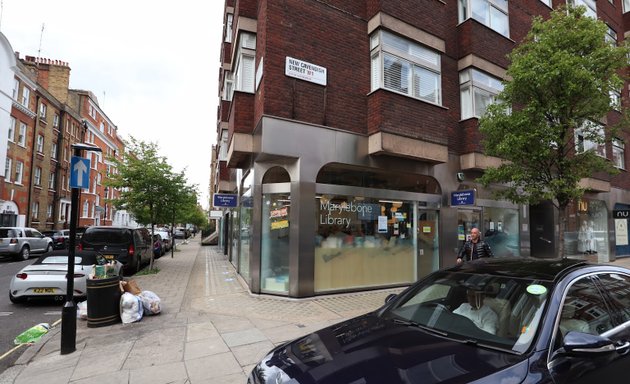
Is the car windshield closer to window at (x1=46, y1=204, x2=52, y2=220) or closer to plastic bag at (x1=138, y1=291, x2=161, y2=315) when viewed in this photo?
plastic bag at (x1=138, y1=291, x2=161, y2=315)

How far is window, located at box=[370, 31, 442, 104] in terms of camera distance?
9656mm

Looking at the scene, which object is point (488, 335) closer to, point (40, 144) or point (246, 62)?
point (246, 62)

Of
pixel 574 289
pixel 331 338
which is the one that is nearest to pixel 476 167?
pixel 574 289

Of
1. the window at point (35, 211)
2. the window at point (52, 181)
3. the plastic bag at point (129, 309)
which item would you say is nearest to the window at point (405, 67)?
the plastic bag at point (129, 309)

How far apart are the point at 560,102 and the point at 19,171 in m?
34.9

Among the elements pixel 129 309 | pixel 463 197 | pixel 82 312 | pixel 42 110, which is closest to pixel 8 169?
pixel 42 110

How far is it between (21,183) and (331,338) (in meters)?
34.2

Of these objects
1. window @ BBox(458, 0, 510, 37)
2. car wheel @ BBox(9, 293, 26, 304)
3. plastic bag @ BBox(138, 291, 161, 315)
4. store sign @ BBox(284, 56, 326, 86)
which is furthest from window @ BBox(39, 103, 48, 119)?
window @ BBox(458, 0, 510, 37)

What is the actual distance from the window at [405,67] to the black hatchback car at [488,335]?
23.8 ft

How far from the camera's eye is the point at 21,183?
28.3 metres

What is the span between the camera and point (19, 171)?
28.4m

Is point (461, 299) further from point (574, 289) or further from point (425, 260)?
point (425, 260)

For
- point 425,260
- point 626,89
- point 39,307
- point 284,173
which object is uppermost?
point 626,89

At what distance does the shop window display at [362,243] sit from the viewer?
350 inches
